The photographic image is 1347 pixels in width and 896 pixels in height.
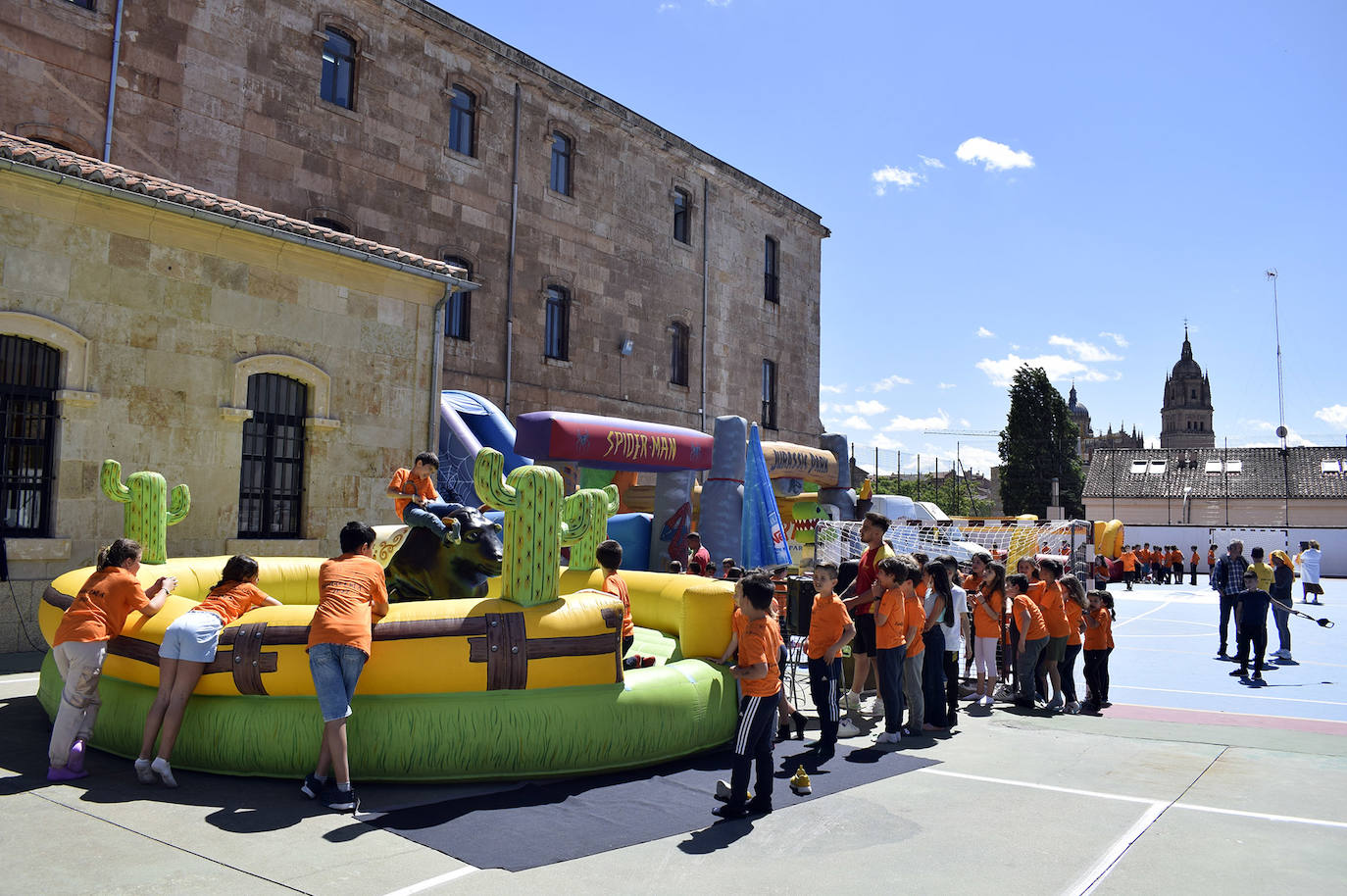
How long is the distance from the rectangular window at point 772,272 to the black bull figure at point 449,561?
22737 mm

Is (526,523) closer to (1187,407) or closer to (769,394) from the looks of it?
(769,394)

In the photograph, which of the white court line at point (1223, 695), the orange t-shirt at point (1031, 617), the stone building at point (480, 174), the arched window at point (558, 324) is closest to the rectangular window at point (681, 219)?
the stone building at point (480, 174)

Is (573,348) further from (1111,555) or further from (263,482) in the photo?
(1111,555)

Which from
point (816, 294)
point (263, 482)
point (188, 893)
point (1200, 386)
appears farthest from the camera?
point (1200, 386)

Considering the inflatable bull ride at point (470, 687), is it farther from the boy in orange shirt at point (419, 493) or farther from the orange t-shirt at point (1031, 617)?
the orange t-shirt at point (1031, 617)

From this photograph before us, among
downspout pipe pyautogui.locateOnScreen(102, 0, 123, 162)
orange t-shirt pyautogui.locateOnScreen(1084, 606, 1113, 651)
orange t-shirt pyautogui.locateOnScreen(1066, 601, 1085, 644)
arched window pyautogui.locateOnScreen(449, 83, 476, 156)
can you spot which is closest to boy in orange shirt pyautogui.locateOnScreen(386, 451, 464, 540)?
orange t-shirt pyautogui.locateOnScreen(1066, 601, 1085, 644)

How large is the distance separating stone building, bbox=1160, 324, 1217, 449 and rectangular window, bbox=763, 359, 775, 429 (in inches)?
4369

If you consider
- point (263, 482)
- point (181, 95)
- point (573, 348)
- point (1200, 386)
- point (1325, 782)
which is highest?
point (1200, 386)

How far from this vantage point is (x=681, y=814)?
5938mm

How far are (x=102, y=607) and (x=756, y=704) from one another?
14.8ft

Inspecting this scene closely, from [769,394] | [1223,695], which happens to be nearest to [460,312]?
[769,394]

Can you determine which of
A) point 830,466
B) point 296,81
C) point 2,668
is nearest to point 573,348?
point 830,466

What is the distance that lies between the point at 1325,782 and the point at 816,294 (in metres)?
26.2

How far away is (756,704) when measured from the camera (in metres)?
6.02
